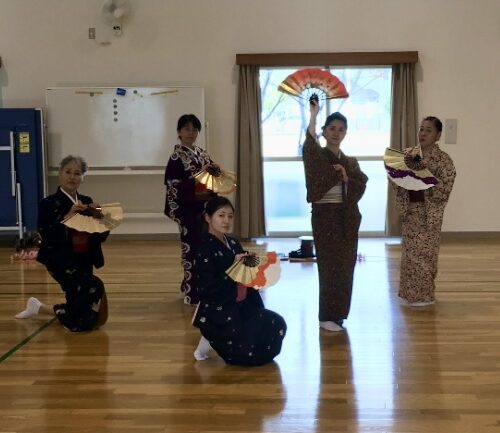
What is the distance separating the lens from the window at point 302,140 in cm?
899

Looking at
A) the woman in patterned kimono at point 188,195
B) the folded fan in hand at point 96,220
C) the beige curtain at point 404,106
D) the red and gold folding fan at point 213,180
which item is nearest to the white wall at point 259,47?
the beige curtain at point 404,106

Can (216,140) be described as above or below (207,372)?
above

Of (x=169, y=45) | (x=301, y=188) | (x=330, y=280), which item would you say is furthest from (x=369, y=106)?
(x=330, y=280)

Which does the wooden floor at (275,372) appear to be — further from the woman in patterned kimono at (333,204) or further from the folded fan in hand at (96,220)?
the folded fan in hand at (96,220)

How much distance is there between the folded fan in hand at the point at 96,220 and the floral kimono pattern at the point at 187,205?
696 millimetres

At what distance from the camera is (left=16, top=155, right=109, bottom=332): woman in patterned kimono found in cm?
464

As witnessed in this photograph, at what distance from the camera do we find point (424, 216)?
529cm

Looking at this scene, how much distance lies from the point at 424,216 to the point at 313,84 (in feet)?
4.43

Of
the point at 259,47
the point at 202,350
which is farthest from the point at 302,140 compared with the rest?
the point at 202,350

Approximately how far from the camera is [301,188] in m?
9.25

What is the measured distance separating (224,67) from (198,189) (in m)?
3.88

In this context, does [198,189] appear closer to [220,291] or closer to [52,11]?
[220,291]

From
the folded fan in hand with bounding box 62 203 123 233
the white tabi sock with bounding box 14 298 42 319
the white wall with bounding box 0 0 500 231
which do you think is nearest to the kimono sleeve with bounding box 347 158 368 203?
the folded fan in hand with bounding box 62 203 123 233

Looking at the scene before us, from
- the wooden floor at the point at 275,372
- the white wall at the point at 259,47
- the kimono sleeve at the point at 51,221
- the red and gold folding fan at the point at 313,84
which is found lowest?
the wooden floor at the point at 275,372
